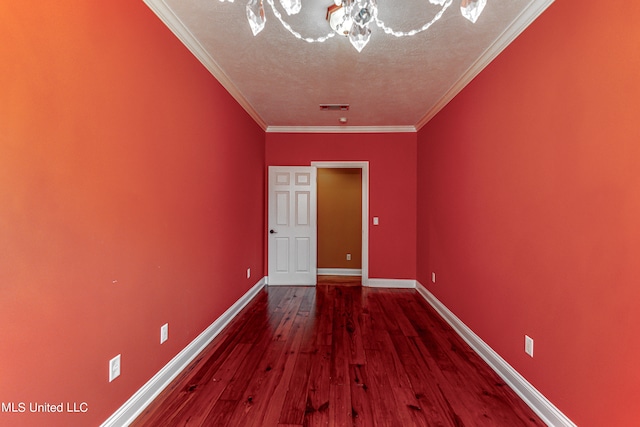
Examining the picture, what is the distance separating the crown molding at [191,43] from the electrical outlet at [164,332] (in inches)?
84.2

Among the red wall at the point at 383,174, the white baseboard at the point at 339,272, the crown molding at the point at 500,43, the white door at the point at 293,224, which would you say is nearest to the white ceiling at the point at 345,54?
the crown molding at the point at 500,43

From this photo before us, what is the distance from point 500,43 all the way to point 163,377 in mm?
3533

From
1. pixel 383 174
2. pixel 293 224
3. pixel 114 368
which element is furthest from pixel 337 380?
pixel 383 174

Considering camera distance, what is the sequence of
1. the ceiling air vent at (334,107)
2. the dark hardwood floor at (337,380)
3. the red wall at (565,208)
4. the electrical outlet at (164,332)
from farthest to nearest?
1. the ceiling air vent at (334,107)
2. the electrical outlet at (164,332)
3. the dark hardwood floor at (337,380)
4. the red wall at (565,208)

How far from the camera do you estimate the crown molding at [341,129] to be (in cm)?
426

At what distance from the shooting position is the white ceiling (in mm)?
1792

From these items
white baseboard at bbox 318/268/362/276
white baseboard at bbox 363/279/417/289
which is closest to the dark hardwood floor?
white baseboard at bbox 363/279/417/289

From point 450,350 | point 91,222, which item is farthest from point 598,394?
point 91,222

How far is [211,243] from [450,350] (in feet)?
8.05

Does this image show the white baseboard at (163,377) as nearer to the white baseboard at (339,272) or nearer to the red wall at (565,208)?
the red wall at (565,208)

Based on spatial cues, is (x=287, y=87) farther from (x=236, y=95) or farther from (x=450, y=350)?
(x=450, y=350)

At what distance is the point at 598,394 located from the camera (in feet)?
4.22

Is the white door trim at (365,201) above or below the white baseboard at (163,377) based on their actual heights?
above

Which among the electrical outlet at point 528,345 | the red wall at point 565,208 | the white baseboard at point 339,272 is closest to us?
the red wall at point 565,208
